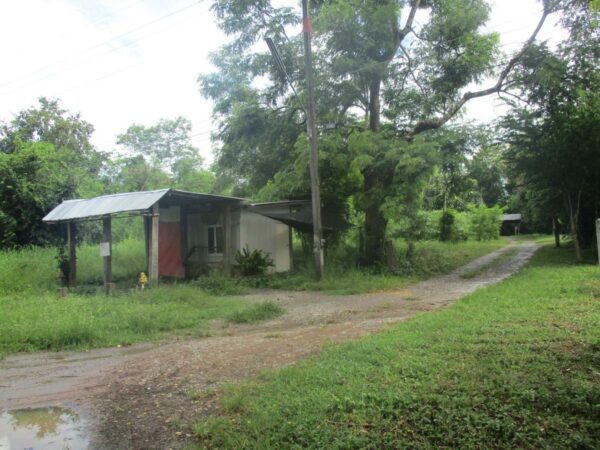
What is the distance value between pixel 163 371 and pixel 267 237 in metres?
11.8

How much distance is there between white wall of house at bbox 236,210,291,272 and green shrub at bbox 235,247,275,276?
1.72 ft

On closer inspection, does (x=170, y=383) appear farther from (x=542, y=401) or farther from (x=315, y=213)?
(x=315, y=213)

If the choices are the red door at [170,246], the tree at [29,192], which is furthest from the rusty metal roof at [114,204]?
the tree at [29,192]

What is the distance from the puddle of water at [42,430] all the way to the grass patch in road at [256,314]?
182 inches

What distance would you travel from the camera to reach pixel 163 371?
19.3ft

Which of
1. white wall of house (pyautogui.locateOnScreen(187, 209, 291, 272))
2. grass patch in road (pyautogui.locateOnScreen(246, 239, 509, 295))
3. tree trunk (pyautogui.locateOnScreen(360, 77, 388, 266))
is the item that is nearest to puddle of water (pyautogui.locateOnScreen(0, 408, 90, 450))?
grass patch in road (pyautogui.locateOnScreen(246, 239, 509, 295))

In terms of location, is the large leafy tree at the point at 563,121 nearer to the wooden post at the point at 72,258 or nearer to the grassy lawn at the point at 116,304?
the grassy lawn at the point at 116,304

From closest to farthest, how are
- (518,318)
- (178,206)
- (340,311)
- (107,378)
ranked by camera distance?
(107,378) < (518,318) < (340,311) < (178,206)

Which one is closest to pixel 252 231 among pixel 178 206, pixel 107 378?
pixel 178 206

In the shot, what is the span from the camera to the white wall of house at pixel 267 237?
1700 centimetres

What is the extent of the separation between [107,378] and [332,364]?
116 inches

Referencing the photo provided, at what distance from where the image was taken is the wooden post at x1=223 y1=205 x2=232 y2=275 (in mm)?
15648

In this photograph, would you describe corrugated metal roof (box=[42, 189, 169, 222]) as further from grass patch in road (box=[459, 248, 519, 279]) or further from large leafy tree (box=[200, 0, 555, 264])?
grass patch in road (box=[459, 248, 519, 279])

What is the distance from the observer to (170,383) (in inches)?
212
